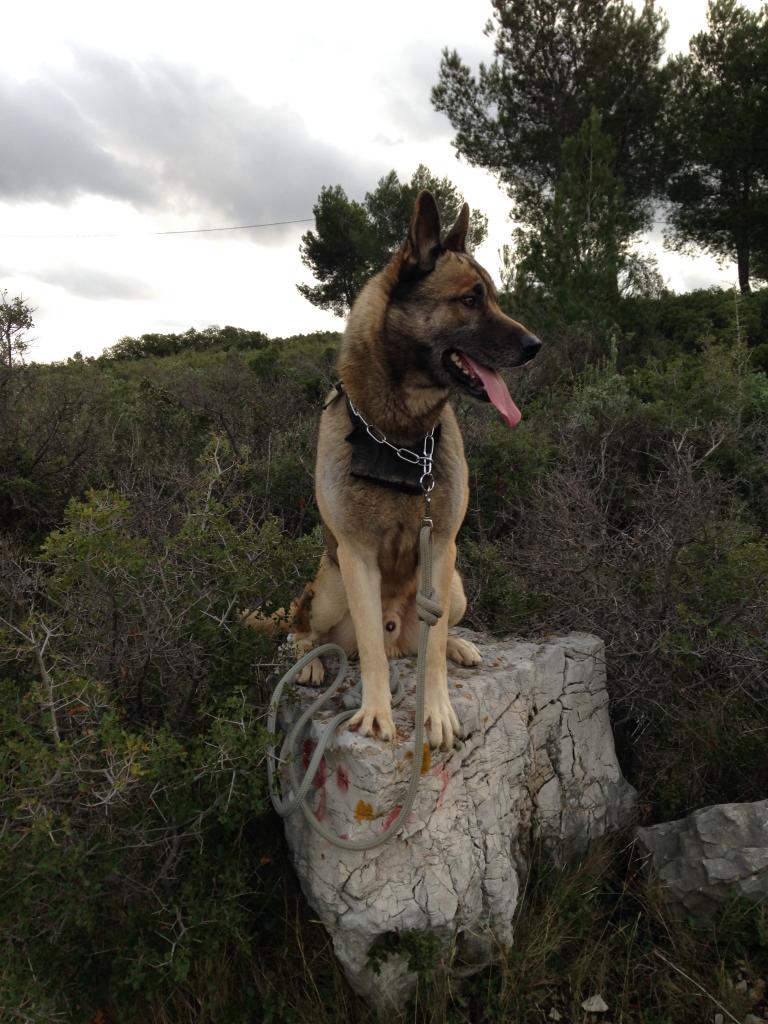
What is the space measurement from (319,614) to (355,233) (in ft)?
78.1

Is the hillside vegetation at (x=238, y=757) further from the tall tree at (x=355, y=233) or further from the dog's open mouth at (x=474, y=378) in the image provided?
the tall tree at (x=355, y=233)

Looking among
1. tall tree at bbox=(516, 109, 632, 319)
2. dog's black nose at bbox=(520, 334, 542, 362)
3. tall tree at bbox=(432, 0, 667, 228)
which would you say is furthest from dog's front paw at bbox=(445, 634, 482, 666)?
tall tree at bbox=(432, 0, 667, 228)

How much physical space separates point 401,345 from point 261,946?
2284 millimetres

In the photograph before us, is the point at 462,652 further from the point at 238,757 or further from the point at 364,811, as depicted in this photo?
the point at 238,757

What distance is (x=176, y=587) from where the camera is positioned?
2535 mm

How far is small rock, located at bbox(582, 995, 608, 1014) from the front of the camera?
7.37ft

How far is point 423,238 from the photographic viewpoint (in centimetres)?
233

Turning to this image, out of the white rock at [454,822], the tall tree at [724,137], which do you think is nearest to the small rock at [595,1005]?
the white rock at [454,822]

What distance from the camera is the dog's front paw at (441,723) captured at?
238 centimetres

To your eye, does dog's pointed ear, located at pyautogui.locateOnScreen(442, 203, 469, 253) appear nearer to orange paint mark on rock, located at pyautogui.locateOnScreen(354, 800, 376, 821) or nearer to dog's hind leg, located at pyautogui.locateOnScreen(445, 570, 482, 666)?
dog's hind leg, located at pyautogui.locateOnScreen(445, 570, 482, 666)

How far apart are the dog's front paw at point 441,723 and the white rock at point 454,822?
70 millimetres

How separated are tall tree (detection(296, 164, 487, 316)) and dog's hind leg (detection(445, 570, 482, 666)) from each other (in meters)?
20.9

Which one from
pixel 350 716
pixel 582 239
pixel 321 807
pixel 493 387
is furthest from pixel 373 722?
pixel 582 239

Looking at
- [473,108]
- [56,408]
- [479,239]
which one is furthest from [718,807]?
[479,239]
